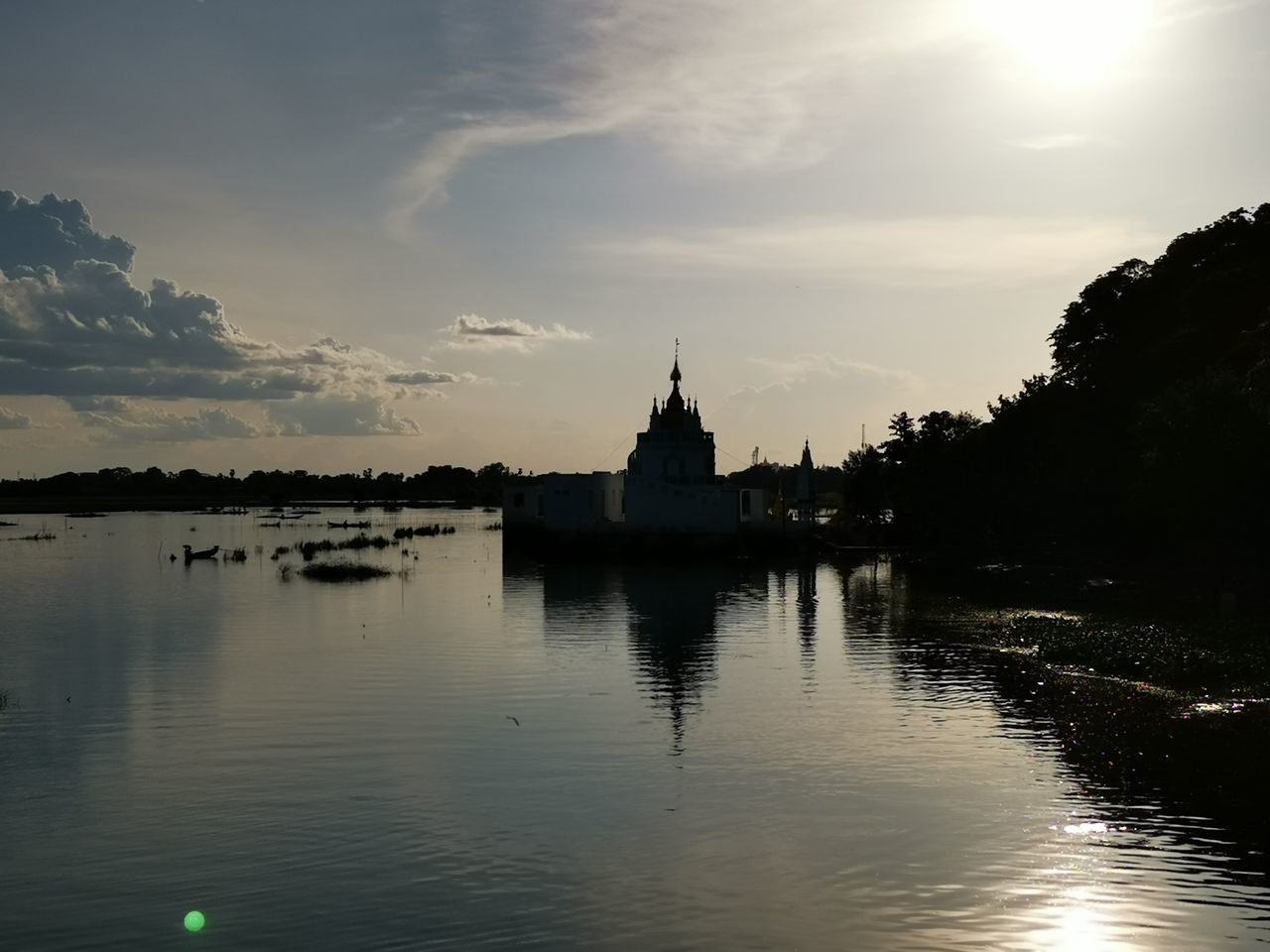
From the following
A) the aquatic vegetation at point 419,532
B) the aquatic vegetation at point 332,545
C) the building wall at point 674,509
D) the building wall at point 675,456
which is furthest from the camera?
the aquatic vegetation at point 419,532

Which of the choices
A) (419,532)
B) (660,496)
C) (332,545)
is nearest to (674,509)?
(660,496)

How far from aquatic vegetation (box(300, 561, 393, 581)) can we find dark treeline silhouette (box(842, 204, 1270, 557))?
47437 millimetres

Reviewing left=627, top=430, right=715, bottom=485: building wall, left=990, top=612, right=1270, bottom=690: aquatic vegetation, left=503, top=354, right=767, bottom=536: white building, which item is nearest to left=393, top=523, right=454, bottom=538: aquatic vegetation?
left=503, top=354, right=767, bottom=536: white building

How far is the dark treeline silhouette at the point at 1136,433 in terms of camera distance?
63.3m

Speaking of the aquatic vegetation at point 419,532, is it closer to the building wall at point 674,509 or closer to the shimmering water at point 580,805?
the building wall at point 674,509

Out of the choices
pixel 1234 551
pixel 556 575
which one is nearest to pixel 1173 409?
pixel 1234 551

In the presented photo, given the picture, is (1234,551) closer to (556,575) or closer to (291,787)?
(556,575)

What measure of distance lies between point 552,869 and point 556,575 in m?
67.9

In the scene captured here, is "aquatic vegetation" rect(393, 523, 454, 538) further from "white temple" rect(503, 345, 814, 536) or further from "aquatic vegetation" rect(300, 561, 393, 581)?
"aquatic vegetation" rect(300, 561, 393, 581)

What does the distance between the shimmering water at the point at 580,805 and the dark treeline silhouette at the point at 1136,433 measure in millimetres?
26071

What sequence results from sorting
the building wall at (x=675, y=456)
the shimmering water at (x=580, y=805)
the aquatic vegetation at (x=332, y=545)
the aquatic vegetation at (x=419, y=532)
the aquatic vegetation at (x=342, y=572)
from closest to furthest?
the shimmering water at (x=580, y=805) → the aquatic vegetation at (x=342, y=572) → the aquatic vegetation at (x=332, y=545) → the building wall at (x=675, y=456) → the aquatic vegetation at (x=419, y=532)

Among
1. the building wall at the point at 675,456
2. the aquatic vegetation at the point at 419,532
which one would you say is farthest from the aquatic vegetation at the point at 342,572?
the aquatic vegetation at the point at 419,532

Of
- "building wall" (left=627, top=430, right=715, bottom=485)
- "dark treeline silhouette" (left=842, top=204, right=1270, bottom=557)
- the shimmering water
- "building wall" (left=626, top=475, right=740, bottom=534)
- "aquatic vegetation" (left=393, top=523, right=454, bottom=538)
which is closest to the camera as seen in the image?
the shimmering water

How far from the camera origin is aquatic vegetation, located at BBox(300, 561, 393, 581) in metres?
79.4
